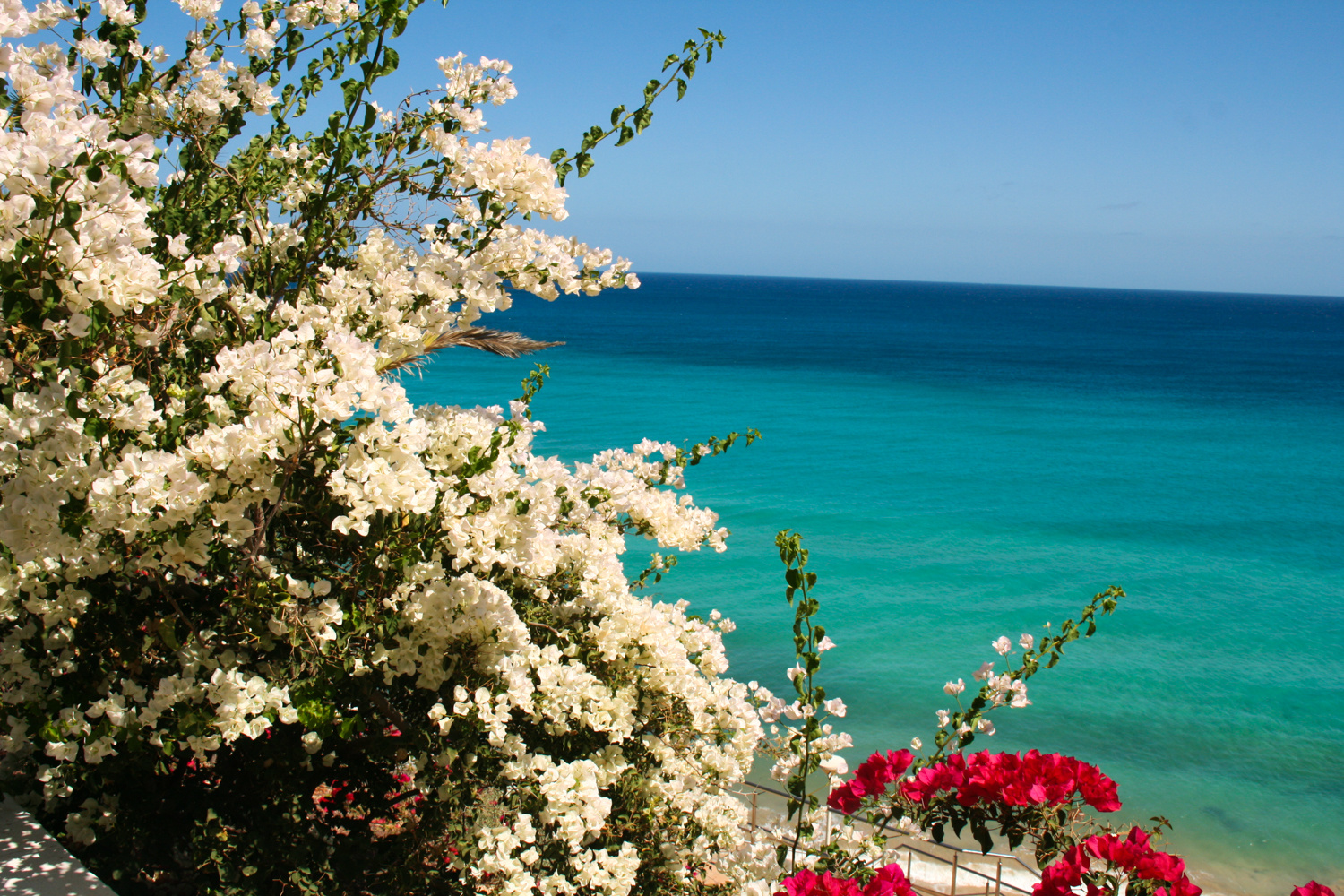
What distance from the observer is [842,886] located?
7.15ft

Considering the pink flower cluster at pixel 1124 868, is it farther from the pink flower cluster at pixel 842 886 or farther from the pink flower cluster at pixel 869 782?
the pink flower cluster at pixel 869 782

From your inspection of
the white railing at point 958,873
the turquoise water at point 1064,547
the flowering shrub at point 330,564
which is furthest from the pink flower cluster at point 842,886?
the turquoise water at point 1064,547

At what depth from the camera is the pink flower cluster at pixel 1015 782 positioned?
8.28ft

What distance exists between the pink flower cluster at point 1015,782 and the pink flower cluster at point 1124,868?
0.52ft

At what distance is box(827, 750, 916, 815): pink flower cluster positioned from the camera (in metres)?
2.73

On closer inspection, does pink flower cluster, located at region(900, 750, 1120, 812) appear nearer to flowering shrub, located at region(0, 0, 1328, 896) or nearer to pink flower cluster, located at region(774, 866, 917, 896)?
flowering shrub, located at region(0, 0, 1328, 896)

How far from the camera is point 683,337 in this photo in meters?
63.4

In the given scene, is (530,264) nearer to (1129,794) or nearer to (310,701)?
(310,701)

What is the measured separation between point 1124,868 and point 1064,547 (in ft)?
61.1

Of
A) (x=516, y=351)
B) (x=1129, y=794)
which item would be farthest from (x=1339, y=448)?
(x=516, y=351)

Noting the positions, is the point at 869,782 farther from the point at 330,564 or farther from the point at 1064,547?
the point at 1064,547

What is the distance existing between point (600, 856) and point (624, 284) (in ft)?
6.92

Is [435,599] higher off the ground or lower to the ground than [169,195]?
lower

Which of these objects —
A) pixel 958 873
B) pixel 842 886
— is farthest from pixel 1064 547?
pixel 842 886
